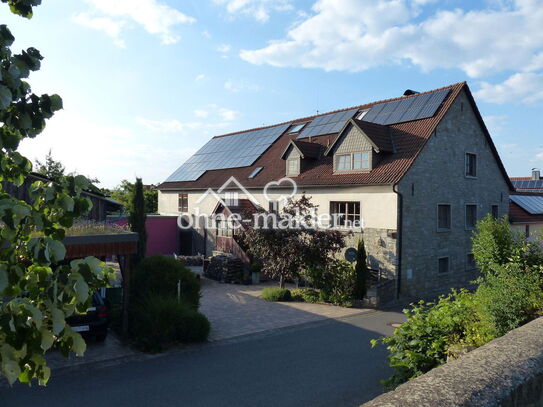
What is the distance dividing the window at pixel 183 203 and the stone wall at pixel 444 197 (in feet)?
56.9

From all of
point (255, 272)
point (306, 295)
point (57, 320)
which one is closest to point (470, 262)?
point (306, 295)

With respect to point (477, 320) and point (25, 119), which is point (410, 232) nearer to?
point (477, 320)

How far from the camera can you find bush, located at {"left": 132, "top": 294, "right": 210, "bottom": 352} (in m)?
10.4

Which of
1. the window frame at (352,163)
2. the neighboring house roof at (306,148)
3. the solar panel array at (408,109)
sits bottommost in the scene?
the window frame at (352,163)

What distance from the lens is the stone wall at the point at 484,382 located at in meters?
2.99

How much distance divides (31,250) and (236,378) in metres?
7.32

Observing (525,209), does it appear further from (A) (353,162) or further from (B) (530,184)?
(B) (530,184)

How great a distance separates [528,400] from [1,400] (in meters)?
8.73

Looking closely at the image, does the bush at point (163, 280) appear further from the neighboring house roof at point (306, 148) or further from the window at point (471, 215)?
the window at point (471, 215)

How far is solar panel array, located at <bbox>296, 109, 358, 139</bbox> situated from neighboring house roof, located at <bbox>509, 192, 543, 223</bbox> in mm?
11238

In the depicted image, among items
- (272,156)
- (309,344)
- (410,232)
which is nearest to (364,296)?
(410,232)

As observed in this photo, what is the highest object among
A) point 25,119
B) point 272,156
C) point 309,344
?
point 272,156

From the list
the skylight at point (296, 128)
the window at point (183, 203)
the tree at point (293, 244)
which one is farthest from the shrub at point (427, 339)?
the window at point (183, 203)

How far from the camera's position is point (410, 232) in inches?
693
